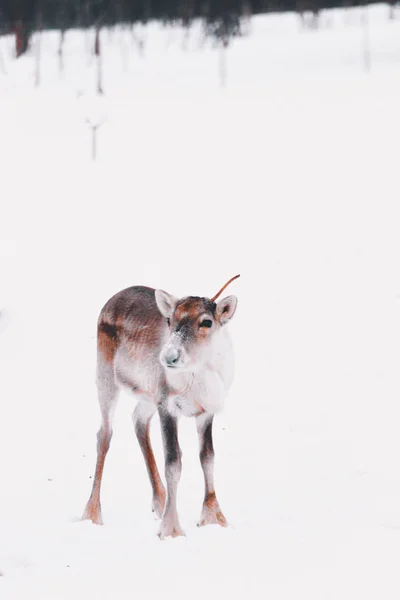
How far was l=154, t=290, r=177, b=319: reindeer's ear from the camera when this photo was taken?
6965 millimetres

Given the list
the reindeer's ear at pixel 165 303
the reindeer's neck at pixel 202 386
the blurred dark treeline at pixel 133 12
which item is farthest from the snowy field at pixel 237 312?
the blurred dark treeline at pixel 133 12

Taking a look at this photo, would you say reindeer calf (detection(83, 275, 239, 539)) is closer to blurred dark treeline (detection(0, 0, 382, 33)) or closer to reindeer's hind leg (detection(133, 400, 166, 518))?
reindeer's hind leg (detection(133, 400, 166, 518))

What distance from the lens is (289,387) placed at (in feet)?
37.3

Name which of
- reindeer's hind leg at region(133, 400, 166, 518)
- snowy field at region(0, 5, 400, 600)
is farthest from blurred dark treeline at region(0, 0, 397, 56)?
reindeer's hind leg at region(133, 400, 166, 518)

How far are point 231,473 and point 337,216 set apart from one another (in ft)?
32.6

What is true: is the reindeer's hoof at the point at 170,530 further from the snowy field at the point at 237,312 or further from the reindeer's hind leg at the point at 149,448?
the reindeer's hind leg at the point at 149,448

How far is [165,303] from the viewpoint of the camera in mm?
7031

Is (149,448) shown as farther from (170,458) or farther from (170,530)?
(170,530)

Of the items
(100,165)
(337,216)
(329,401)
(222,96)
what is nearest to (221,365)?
(329,401)

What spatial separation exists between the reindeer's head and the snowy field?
1.25 meters

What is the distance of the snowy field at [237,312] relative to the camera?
6617 millimetres

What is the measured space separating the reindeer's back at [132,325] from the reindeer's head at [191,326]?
0.46 m

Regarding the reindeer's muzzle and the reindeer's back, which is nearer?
the reindeer's muzzle

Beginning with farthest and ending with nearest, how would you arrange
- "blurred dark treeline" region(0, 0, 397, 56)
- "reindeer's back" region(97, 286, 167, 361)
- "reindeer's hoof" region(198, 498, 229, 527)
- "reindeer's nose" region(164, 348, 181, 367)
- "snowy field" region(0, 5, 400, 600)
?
1. "blurred dark treeline" region(0, 0, 397, 56)
2. "reindeer's back" region(97, 286, 167, 361)
3. "reindeer's hoof" region(198, 498, 229, 527)
4. "snowy field" region(0, 5, 400, 600)
5. "reindeer's nose" region(164, 348, 181, 367)
